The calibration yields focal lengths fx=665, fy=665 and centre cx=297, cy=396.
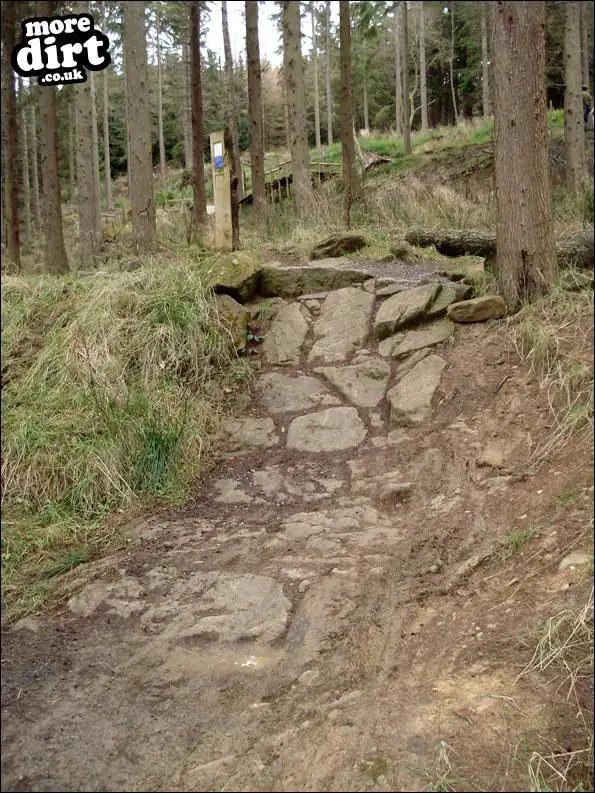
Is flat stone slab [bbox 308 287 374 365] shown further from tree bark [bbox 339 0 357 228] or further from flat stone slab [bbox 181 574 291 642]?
tree bark [bbox 339 0 357 228]

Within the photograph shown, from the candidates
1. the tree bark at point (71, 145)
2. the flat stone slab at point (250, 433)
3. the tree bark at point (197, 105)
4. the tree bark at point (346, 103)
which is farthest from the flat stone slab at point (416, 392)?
the tree bark at point (71, 145)

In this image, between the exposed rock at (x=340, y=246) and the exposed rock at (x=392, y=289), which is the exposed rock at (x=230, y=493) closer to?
the exposed rock at (x=392, y=289)

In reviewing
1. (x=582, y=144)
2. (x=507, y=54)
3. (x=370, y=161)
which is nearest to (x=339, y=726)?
(x=507, y=54)

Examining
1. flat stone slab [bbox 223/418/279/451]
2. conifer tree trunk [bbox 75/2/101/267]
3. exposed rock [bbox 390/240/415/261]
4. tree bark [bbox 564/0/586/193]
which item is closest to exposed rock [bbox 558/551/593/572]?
flat stone slab [bbox 223/418/279/451]

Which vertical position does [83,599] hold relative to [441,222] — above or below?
below

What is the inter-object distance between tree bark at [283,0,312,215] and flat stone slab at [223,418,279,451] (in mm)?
5851

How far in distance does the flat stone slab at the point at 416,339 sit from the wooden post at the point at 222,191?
265 cm

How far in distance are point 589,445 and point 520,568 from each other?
2.79ft

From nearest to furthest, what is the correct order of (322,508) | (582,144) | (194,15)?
(322,508)
(582,144)
(194,15)

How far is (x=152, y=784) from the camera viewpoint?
200 centimetres

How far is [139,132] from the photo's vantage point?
7.58 metres

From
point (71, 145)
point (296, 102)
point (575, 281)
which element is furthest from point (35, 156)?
point (575, 281)

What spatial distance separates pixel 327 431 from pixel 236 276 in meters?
2.14

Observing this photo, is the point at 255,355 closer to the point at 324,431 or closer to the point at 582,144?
the point at 324,431
